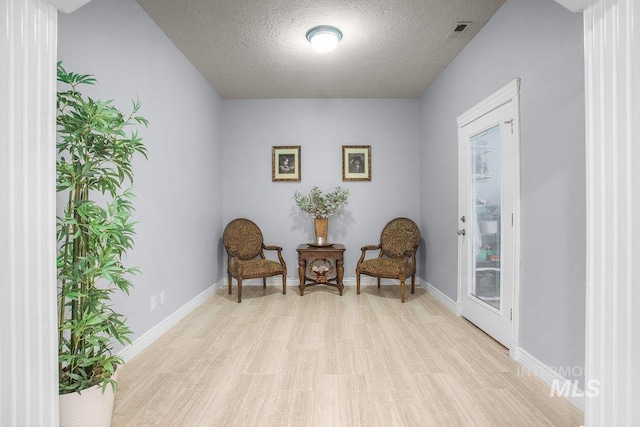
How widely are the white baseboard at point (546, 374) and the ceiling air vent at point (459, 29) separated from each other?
Answer: 268 centimetres

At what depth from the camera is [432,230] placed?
173 inches

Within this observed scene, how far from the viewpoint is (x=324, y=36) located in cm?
298

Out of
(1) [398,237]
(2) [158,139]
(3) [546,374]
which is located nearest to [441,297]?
(1) [398,237]

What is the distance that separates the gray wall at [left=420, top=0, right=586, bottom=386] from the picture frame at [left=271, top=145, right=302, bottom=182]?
2643mm

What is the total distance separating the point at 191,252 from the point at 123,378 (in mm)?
1638

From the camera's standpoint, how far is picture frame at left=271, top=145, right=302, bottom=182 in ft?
16.2

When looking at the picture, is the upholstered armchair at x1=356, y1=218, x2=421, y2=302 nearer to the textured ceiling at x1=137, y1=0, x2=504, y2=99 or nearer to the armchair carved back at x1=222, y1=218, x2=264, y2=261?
the armchair carved back at x1=222, y1=218, x2=264, y2=261
